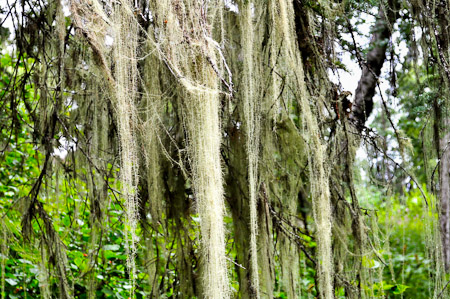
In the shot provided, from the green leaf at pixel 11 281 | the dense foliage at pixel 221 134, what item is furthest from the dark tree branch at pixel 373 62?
the green leaf at pixel 11 281

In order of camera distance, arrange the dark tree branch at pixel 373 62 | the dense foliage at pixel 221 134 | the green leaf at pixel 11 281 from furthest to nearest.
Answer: the dark tree branch at pixel 373 62 < the green leaf at pixel 11 281 < the dense foliage at pixel 221 134

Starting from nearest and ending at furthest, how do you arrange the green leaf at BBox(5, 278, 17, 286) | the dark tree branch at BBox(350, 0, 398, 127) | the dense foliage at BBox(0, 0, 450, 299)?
the dense foliage at BBox(0, 0, 450, 299), the green leaf at BBox(5, 278, 17, 286), the dark tree branch at BBox(350, 0, 398, 127)

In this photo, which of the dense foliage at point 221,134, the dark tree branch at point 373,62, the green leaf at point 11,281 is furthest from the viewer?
the dark tree branch at point 373,62

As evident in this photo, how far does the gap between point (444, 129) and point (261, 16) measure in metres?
1.06

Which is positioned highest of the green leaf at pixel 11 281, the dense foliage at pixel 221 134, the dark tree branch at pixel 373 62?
the dark tree branch at pixel 373 62

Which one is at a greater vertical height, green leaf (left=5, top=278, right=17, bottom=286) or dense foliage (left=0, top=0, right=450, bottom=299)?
dense foliage (left=0, top=0, right=450, bottom=299)

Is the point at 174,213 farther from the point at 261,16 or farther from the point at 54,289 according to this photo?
the point at 54,289

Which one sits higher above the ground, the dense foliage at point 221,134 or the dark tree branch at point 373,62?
the dark tree branch at point 373,62

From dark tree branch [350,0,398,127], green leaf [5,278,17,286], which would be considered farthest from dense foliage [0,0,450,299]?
dark tree branch [350,0,398,127]

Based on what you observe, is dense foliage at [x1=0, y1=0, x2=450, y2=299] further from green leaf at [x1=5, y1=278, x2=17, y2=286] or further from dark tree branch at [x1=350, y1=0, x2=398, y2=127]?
dark tree branch at [x1=350, y1=0, x2=398, y2=127]

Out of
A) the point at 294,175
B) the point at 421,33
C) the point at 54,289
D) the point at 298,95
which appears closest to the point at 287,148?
the point at 294,175

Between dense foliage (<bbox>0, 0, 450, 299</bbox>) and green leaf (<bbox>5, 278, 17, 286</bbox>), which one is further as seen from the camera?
green leaf (<bbox>5, 278, 17, 286</bbox>)

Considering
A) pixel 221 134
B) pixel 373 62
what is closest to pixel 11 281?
pixel 221 134

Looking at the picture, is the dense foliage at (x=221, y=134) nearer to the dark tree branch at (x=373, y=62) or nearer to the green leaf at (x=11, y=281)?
the green leaf at (x=11, y=281)
